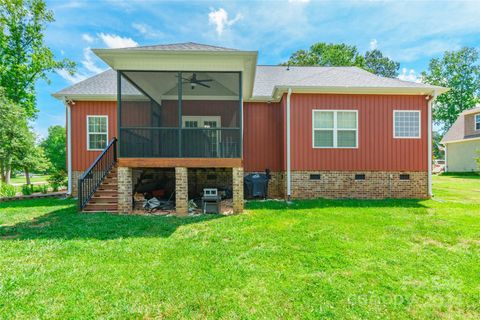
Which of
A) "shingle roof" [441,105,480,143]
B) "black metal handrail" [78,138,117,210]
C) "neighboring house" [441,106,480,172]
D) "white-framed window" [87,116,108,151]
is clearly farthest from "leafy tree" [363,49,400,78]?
"black metal handrail" [78,138,117,210]

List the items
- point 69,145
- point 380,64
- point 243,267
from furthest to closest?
point 380,64 → point 69,145 → point 243,267

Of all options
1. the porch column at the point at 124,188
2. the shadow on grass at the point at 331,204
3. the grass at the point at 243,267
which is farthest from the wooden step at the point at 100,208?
the shadow on grass at the point at 331,204

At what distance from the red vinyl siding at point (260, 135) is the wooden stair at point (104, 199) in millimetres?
4892

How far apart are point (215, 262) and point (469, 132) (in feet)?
87.6

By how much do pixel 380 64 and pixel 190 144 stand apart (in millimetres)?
36777

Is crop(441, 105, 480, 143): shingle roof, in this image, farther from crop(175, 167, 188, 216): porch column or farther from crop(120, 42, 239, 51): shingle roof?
crop(175, 167, 188, 216): porch column

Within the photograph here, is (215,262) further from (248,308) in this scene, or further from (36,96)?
(36,96)

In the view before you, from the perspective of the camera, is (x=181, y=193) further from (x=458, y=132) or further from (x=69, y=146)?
(x=458, y=132)

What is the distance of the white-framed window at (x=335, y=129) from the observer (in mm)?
8703

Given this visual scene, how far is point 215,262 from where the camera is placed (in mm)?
3566

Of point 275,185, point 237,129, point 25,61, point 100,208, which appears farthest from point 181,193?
point 25,61

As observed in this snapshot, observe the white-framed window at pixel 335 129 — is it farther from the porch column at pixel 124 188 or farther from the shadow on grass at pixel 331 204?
the porch column at pixel 124 188

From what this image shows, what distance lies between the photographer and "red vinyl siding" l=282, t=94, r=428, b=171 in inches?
340

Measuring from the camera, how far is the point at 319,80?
8.91 meters
